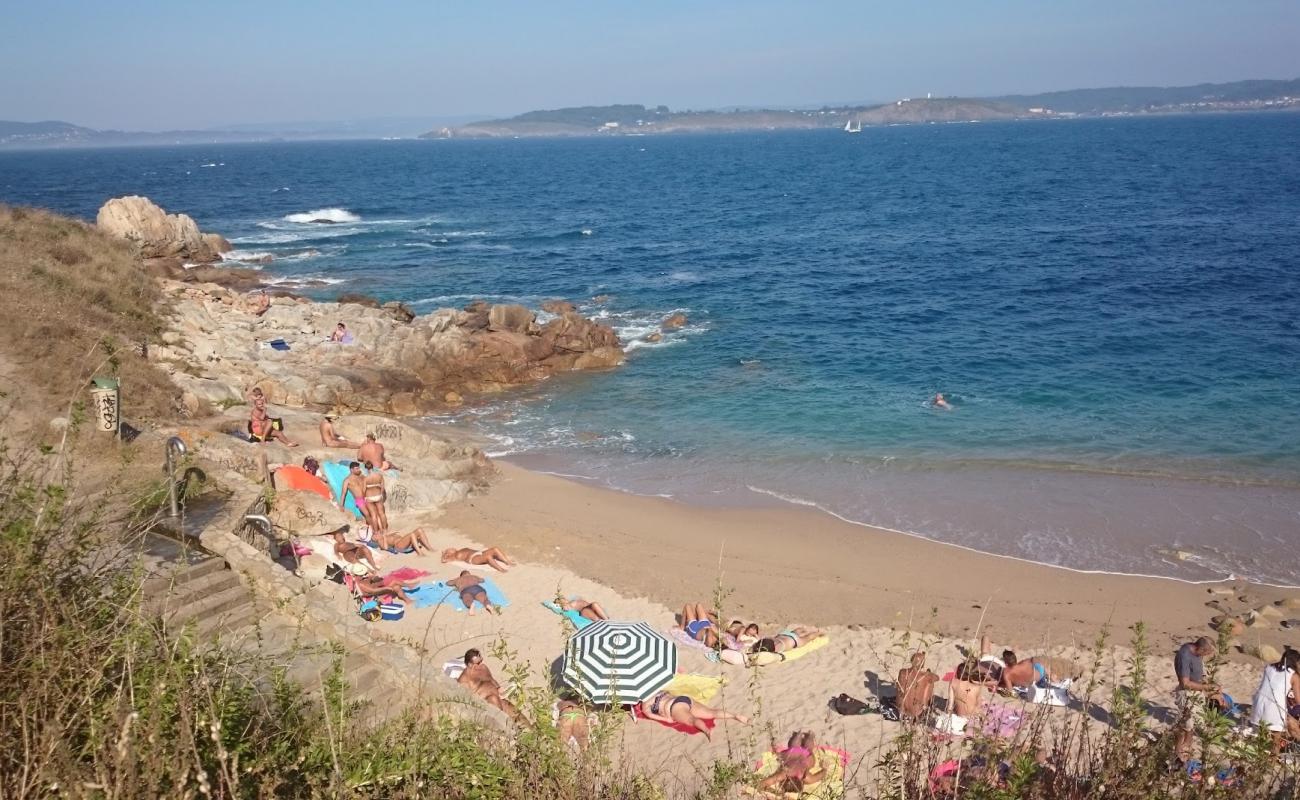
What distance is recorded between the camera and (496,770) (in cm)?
533

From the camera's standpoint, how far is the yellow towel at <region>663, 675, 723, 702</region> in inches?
408

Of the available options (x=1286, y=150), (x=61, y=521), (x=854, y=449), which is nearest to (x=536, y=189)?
(x=854, y=449)

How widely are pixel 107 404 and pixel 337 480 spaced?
3616 millimetres

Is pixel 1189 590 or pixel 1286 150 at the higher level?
pixel 1286 150

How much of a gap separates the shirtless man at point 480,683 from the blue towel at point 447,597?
2774mm

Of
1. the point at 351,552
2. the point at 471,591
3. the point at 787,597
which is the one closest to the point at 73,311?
the point at 351,552

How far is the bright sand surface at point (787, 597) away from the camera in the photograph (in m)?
10.4

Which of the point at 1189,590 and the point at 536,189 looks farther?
the point at 536,189

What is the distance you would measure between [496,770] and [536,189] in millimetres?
81321

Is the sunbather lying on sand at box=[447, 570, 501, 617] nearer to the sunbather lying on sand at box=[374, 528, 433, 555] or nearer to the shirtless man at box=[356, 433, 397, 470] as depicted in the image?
the sunbather lying on sand at box=[374, 528, 433, 555]

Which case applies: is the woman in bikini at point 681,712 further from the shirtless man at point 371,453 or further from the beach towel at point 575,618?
the shirtless man at point 371,453

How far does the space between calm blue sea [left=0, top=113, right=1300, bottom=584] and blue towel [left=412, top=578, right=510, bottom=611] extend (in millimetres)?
5635

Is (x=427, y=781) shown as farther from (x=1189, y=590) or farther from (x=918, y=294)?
(x=918, y=294)

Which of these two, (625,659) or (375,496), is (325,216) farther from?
(625,659)
